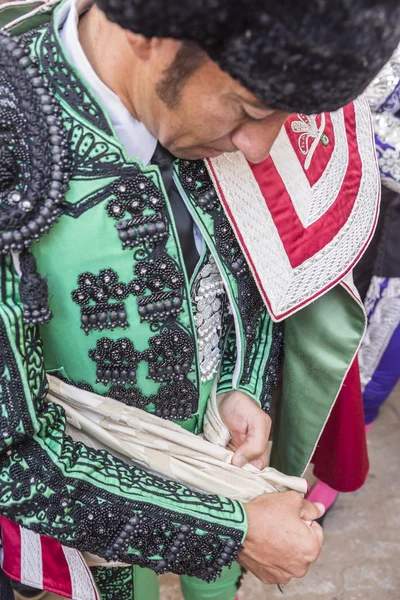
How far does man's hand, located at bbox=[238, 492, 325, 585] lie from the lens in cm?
92

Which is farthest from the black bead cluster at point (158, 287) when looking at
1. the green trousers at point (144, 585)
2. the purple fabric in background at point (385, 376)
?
the purple fabric in background at point (385, 376)

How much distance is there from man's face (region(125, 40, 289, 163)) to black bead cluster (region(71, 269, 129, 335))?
185 mm

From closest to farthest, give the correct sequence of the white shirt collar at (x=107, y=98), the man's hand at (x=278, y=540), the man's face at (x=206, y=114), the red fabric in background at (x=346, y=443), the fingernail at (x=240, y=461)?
1. the man's face at (x=206, y=114)
2. the white shirt collar at (x=107, y=98)
3. the man's hand at (x=278, y=540)
4. the fingernail at (x=240, y=461)
5. the red fabric in background at (x=346, y=443)

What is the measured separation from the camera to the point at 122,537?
85 centimetres

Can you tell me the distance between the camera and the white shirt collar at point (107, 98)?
819 millimetres

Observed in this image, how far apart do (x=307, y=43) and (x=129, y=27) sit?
0.17 m

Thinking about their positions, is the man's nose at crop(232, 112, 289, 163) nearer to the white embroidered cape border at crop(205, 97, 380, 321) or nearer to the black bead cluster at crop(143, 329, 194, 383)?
the white embroidered cape border at crop(205, 97, 380, 321)

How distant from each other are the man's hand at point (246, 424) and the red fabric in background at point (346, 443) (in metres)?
0.30

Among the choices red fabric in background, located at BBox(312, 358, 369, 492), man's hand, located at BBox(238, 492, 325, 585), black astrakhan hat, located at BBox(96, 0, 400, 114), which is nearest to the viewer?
black astrakhan hat, located at BBox(96, 0, 400, 114)

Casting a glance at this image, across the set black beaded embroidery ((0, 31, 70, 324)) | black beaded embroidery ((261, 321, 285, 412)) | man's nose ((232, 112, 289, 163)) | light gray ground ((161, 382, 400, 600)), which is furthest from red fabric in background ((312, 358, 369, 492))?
black beaded embroidery ((0, 31, 70, 324))

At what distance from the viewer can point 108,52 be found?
0.80m

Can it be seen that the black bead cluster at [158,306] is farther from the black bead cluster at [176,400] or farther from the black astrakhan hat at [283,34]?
the black astrakhan hat at [283,34]

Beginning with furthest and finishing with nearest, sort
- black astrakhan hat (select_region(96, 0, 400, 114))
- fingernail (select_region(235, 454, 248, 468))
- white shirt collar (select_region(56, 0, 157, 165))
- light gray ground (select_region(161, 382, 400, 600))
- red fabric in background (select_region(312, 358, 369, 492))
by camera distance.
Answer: light gray ground (select_region(161, 382, 400, 600)), red fabric in background (select_region(312, 358, 369, 492)), fingernail (select_region(235, 454, 248, 468)), white shirt collar (select_region(56, 0, 157, 165)), black astrakhan hat (select_region(96, 0, 400, 114))

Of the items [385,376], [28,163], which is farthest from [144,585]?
[385,376]
